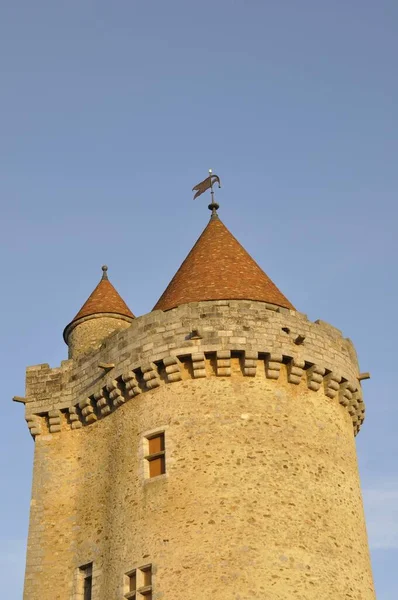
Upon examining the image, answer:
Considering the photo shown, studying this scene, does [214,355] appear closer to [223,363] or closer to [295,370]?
[223,363]

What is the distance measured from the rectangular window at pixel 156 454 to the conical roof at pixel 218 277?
3.26 m

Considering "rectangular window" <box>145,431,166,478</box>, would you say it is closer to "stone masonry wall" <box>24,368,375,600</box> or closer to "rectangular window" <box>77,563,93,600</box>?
"stone masonry wall" <box>24,368,375,600</box>

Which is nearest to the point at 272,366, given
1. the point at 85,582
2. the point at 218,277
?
the point at 218,277

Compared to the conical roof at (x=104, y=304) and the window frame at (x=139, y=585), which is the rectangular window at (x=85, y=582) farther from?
the conical roof at (x=104, y=304)

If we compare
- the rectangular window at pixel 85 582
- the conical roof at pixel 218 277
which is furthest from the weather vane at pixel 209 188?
the rectangular window at pixel 85 582

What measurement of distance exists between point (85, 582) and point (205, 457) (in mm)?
3895

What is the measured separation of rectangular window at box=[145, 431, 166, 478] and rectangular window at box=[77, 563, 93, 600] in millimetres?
2473

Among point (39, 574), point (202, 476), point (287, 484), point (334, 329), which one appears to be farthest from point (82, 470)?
point (334, 329)

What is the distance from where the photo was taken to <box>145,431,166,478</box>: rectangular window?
17781mm

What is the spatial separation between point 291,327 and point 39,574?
24.4 ft

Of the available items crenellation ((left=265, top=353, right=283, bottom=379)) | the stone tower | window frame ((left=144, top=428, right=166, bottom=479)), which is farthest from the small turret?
crenellation ((left=265, top=353, right=283, bottom=379))

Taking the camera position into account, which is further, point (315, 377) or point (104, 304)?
point (104, 304)

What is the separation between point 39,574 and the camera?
19.1 metres

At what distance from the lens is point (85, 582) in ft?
61.0
